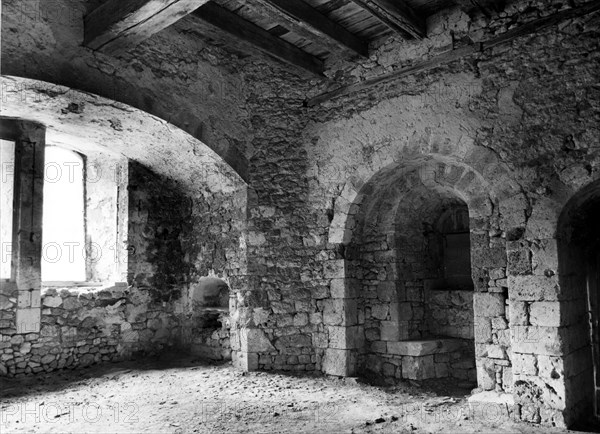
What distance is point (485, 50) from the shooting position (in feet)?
15.1

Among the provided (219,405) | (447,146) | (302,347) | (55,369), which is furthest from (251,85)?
(55,369)

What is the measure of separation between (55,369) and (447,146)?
5031mm

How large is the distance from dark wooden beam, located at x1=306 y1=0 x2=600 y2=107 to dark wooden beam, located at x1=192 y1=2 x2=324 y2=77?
413 mm

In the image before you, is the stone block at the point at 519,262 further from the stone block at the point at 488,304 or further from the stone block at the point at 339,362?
the stone block at the point at 339,362

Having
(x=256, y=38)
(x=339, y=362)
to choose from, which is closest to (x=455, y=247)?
(x=339, y=362)

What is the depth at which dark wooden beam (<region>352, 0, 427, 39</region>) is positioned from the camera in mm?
4395

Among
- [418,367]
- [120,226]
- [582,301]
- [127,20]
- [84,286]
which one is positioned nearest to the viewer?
[127,20]

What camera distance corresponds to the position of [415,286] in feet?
18.8

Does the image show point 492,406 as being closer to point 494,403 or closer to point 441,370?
A: point 494,403

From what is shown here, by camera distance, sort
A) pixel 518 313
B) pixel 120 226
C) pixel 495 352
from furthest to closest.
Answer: pixel 120 226 → pixel 495 352 → pixel 518 313

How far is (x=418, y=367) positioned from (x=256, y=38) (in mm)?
3922

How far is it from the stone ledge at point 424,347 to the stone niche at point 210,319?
83.4 inches

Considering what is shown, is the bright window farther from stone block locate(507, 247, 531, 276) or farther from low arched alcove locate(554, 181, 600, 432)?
low arched alcove locate(554, 181, 600, 432)

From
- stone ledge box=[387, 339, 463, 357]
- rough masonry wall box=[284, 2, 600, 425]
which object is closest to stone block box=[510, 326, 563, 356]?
rough masonry wall box=[284, 2, 600, 425]
